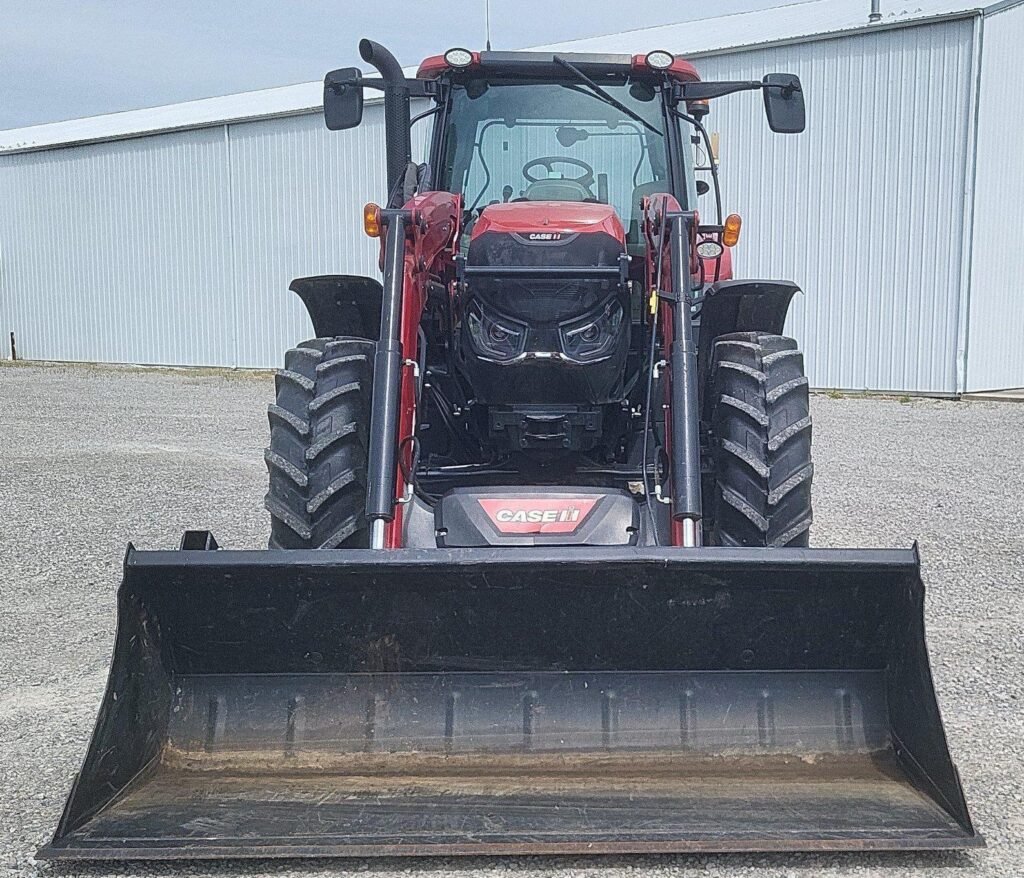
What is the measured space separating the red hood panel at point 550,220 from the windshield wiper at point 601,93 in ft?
1.50

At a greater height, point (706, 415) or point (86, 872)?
point (706, 415)

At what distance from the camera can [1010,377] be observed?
595 inches

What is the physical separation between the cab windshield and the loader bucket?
2057 mm

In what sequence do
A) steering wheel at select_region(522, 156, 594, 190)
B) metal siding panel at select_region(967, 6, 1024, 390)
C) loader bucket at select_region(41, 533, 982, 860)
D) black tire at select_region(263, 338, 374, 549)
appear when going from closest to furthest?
loader bucket at select_region(41, 533, 982, 860) → black tire at select_region(263, 338, 374, 549) → steering wheel at select_region(522, 156, 594, 190) → metal siding panel at select_region(967, 6, 1024, 390)

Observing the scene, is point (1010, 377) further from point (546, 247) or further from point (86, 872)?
point (86, 872)

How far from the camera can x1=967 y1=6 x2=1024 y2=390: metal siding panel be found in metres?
13.9

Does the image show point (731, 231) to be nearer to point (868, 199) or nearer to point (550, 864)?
point (550, 864)

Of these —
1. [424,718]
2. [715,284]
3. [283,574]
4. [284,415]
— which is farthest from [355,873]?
[715,284]

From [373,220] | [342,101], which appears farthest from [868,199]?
[373,220]

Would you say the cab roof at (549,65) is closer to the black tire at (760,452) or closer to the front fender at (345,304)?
the front fender at (345,304)

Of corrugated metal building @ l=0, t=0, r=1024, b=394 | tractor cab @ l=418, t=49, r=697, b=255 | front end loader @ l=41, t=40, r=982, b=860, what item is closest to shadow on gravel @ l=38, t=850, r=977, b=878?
front end loader @ l=41, t=40, r=982, b=860

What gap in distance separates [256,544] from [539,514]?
115 inches

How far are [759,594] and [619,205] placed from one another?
83.2 inches

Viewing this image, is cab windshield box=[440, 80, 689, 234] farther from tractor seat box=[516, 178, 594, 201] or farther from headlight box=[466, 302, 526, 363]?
headlight box=[466, 302, 526, 363]
